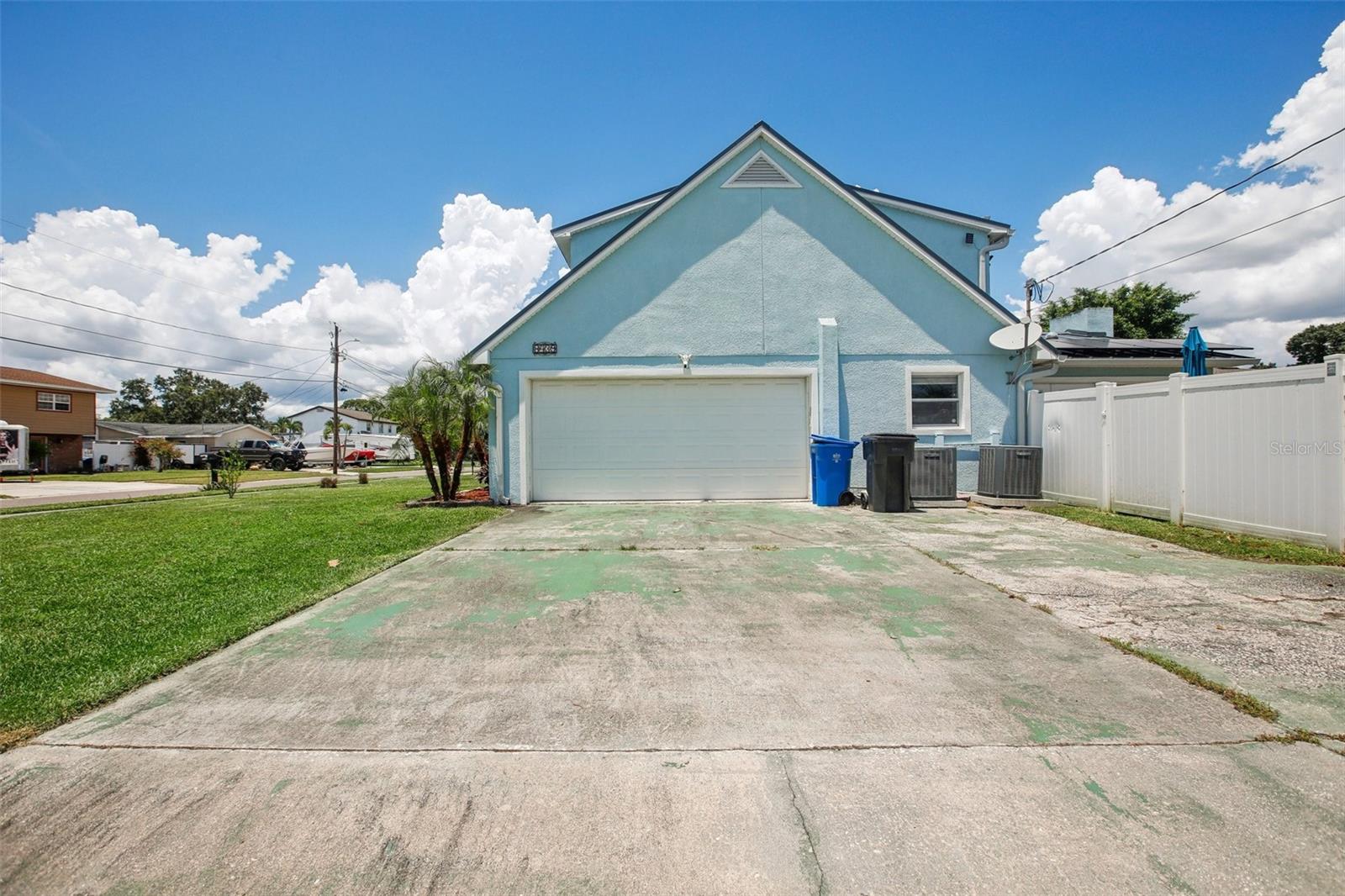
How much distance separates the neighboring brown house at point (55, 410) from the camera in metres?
36.9

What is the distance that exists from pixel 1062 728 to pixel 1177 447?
23.9 feet

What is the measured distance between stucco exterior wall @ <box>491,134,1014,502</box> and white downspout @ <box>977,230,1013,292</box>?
4622mm

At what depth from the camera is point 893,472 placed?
10219mm

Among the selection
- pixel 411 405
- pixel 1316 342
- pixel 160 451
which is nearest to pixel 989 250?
pixel 411 405

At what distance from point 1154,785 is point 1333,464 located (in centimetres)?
640

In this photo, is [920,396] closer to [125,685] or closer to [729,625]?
[729,625]

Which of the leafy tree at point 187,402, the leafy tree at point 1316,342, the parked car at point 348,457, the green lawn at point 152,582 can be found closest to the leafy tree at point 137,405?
the leafy tree at point 187,402

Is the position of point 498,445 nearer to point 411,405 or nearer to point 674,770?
point 411,405

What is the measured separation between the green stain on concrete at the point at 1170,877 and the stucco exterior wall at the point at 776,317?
988cm

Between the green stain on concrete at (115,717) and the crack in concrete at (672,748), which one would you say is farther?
the green stain on concrete at (115,717)

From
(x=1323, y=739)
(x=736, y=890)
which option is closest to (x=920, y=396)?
(x=1323, y=739)

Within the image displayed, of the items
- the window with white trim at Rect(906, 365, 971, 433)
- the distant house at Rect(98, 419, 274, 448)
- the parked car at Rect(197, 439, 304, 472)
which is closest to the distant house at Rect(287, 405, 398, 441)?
the distant house at Rect(98, 419, 274, 448)

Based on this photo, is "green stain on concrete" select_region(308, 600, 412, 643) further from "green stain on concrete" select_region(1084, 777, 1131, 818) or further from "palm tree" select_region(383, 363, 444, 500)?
"palm tree" select_region(383, 363, 444, 500)

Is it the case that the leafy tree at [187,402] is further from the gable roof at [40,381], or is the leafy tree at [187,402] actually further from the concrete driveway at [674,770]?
the concrete driveway at [674,770]
